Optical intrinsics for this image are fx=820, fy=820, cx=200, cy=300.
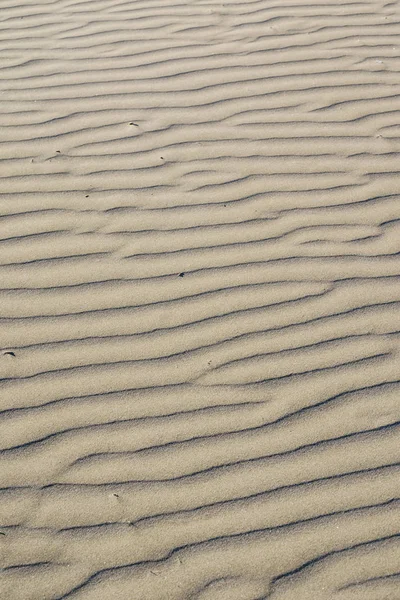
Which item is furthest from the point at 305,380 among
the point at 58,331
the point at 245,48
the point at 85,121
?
the point at 245,48

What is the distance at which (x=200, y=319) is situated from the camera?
308 centimetres

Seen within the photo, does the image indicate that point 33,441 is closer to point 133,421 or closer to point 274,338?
point 133,421

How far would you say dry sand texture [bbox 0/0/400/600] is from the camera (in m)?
2.37

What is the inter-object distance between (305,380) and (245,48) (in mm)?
2773

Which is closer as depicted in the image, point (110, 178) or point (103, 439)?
point (103, 439)

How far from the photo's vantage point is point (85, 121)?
4.28 meters

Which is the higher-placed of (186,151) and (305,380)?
(186,151)

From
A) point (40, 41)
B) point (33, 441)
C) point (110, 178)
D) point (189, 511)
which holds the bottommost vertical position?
point (189, 511)

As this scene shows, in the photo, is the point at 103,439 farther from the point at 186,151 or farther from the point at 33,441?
the point at 186,151

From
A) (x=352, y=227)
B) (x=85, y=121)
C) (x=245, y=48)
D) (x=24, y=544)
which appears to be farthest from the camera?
(x=245, y=48)

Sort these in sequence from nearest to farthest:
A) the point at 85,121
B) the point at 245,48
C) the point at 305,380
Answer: the point at 305,380 → the point at 85,121 → the point at 245,48

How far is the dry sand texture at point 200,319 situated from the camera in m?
2.37

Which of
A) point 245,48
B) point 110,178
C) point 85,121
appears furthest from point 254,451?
point 245,48

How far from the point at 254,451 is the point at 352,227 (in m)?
1.33
